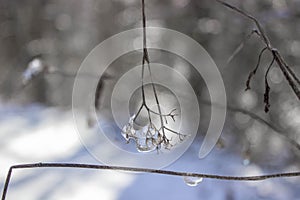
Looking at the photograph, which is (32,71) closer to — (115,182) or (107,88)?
(115,182)

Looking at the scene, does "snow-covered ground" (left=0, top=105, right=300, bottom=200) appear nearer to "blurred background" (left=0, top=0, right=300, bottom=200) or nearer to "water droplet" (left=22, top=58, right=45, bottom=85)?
"blurred background" (left=0, top=0, right=300, bottom=200)

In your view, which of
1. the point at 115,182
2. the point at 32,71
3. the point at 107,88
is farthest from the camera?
the point at 107,88

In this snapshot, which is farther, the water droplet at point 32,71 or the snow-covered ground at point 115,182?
the snow-covered ground at point 115,182

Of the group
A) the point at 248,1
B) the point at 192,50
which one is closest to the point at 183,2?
the point at 248,1

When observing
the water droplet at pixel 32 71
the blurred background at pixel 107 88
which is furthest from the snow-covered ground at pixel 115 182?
the water droplet at pixel 32 71

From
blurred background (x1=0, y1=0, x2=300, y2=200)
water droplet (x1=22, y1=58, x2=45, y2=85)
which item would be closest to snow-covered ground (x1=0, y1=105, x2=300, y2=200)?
blurred background (x1=0, y1=0, x2=300, y2=200)

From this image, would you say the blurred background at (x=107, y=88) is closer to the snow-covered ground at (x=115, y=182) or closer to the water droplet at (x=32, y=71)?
the snow-covered ground at (x=115, y=182)

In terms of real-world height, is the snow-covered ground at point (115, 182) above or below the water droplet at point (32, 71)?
above

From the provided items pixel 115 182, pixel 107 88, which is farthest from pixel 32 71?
pixel 107 88
